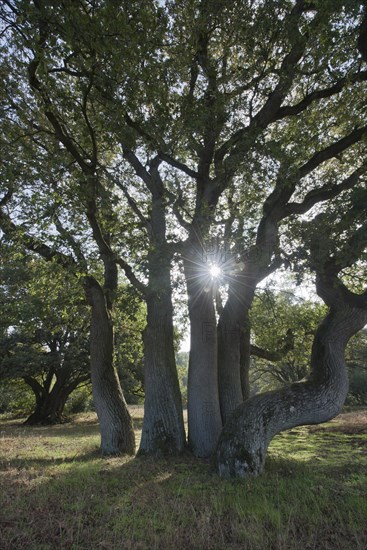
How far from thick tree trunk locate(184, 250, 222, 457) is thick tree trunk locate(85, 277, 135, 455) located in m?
2.07

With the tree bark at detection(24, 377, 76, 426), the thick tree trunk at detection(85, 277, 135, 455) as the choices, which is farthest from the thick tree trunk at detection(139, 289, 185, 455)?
the tree bark at detection(24, 377, 76, 426)

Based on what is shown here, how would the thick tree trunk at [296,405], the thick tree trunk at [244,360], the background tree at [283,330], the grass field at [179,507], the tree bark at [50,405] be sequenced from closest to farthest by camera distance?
1. the grass field at [179,507]
2. the thick tree trunk at [296,405]
3. the thick tree trunk at [244,360]
4. the background tree at [283,330]
5. the tree bark at [50,405]

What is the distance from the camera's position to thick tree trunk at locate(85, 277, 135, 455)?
30.7ft

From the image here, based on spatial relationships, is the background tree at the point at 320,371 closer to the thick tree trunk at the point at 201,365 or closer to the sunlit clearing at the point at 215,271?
the thick tree trunk at the point at 201,365

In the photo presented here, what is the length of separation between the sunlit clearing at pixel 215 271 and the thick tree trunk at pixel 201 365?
160 mm

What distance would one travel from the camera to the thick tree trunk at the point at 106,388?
9.37 meters

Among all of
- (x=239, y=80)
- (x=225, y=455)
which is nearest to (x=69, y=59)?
(x=239, y=80)

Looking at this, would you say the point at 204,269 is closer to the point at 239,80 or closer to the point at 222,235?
the point at 222,235

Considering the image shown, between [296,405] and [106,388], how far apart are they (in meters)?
5.49

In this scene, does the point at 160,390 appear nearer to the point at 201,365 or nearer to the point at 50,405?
the point at 201,365

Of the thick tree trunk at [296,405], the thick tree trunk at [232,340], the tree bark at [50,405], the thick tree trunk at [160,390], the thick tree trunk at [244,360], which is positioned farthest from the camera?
the tree bark at [50,405]

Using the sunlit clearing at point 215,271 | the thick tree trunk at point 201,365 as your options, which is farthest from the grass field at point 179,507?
the sunlit clearing at point 215,271

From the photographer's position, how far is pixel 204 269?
9359mm

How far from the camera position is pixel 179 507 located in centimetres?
455
